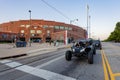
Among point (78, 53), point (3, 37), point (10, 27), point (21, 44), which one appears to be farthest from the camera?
point (10, 27)

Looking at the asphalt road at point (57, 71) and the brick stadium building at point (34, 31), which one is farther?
the brick stadium building at point (34, 31)

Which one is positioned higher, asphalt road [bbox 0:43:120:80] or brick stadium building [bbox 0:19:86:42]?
brick stadium building [bbox 0:19:86:42]

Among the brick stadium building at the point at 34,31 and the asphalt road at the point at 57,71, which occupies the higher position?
the brick stadium building at the point at 34,31

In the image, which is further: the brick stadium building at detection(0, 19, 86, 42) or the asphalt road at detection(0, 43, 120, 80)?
the brick stadium building at detection(0, 19, 86, 42)

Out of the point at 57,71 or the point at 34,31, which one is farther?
the point at 34,31

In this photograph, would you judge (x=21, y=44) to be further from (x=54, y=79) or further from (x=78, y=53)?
(x=54, y=79)

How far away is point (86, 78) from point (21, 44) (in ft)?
97.3

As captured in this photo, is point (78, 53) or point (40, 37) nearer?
point (78, 53)

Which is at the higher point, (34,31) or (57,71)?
(34,31)

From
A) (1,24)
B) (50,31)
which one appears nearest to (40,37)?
(50,31)

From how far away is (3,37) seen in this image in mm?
89312

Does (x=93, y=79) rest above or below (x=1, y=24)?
below

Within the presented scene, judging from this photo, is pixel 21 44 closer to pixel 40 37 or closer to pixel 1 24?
pixel 40 37

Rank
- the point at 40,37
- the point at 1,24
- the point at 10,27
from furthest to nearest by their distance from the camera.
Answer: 1. the point at 1,24
2. the point at 10,27
3. the point at 40,37
